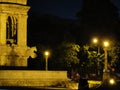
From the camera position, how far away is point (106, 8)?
85438 mm

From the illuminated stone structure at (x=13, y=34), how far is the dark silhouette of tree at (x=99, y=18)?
89.9 ft

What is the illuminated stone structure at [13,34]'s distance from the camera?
52781mm

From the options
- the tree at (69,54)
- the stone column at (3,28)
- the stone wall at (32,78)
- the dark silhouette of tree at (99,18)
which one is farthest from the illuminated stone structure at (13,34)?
the dark silhouette of tree at (99,18)

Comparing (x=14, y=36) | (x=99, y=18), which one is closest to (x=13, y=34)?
(x=14, y=36)

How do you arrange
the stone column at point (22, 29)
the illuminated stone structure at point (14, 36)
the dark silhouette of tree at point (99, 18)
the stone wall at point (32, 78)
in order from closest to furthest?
the stone wall at point (32, 78)
the illuminated stone structure at point (14, 36)
the stone column at point (22, 29)
the dark silhouette of tree at point (99, 18)

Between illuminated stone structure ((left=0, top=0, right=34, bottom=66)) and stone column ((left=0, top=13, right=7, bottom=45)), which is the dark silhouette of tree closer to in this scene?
illuminated stone structure ((left=0, top=0, right=34, bottom=66))

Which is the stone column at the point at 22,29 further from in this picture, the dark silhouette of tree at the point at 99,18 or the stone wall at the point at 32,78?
the dark silhouette of tree at the point at 99,18

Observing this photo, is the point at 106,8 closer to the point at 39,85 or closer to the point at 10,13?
the point at 10,13

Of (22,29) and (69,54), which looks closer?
(22,29)

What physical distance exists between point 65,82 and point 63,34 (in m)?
34.4

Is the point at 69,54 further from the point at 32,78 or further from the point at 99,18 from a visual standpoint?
the point at 32,78

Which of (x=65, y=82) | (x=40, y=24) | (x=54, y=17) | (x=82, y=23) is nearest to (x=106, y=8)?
(x=82, y=23)

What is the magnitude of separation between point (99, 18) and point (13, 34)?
96.9 feet

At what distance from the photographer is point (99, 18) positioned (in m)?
83.0
